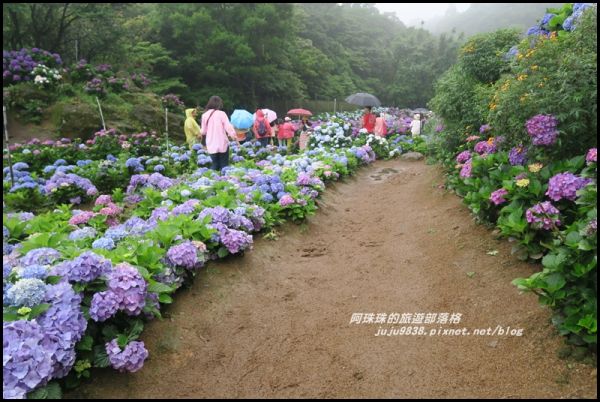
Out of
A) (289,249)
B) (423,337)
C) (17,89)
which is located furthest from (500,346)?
(17,89)

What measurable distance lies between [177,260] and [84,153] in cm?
635

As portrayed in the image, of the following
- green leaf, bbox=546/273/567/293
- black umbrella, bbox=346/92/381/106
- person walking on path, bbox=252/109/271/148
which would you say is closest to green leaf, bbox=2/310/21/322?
green leaf, bbox=546/273/567/293

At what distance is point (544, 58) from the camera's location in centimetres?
365

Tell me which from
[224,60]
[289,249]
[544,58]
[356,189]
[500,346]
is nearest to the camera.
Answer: [500,346]

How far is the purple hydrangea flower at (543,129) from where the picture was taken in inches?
132

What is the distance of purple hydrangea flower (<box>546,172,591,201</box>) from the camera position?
117 inches

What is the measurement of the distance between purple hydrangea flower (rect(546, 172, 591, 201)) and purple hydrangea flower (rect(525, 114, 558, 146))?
404mm

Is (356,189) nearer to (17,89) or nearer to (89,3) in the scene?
(17,89)

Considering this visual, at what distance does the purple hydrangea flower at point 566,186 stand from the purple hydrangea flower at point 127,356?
9.47 feet

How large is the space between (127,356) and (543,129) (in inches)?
131

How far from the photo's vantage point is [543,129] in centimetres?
338

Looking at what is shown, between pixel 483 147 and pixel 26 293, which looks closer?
pixel 26 293

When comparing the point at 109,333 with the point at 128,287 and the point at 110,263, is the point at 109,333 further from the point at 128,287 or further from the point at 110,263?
the point at 110,263

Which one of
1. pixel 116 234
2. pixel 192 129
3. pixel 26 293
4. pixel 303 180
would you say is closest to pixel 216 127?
pixel 303 180
